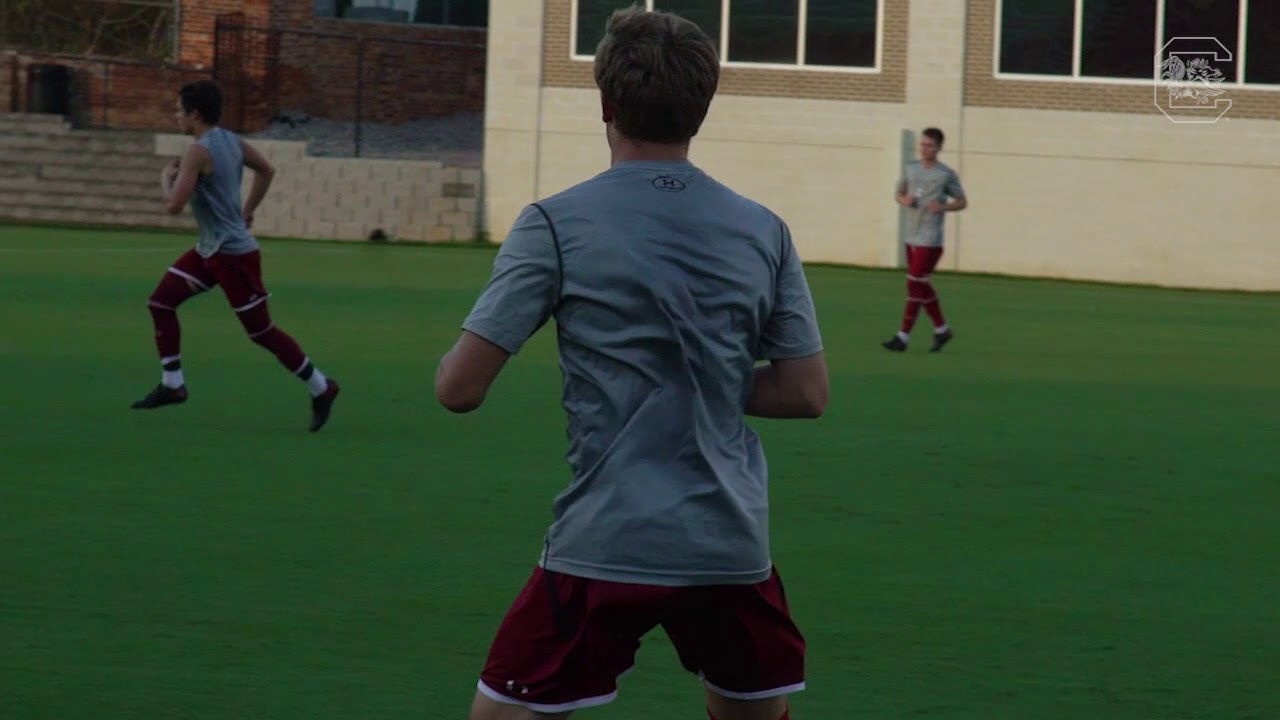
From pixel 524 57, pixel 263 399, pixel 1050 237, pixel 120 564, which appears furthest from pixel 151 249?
pixel 120 564

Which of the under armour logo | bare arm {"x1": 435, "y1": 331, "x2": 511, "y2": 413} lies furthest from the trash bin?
the under armour logo

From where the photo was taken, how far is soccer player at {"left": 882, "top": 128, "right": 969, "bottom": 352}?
17094 millimetres

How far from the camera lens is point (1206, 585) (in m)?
7.63

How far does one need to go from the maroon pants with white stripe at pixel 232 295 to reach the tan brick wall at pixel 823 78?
20954 millimetres

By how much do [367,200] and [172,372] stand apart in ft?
74.6

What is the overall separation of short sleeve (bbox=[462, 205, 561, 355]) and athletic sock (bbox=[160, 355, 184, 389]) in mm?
8488

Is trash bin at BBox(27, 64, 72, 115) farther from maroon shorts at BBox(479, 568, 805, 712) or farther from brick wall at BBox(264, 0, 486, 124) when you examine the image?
maroon shorts at BBox(479, 568, 805, 712)

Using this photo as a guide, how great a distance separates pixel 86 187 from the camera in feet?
113

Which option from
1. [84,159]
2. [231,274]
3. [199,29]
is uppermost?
[199,29]

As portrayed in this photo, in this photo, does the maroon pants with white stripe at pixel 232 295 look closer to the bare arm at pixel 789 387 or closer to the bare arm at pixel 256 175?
the bare arm at pixel 256 175

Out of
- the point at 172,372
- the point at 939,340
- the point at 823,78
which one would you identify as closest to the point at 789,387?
the point at 172,372

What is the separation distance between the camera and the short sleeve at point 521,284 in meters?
3.48

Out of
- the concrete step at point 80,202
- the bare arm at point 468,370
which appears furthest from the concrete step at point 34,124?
the bare arm at point 468,370

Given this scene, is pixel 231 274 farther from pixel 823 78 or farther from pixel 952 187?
pixel 823 78
